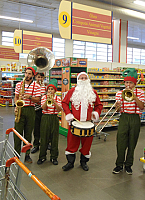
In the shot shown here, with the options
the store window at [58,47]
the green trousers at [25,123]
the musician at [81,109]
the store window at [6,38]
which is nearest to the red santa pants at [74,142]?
the musician at [81,109]

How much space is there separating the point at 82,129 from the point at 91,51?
17329mm

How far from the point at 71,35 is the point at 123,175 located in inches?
130

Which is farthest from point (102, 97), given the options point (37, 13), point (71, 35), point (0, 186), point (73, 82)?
point (37, 13)

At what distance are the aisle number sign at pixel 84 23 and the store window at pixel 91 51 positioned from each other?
1361cm

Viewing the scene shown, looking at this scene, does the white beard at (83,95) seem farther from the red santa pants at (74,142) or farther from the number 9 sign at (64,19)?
the number 9 sign at (64,19)

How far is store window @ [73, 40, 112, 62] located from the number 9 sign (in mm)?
14237

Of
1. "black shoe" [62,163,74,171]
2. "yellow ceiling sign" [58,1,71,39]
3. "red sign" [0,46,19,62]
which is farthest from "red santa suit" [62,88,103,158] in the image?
"red sign" [0,46,19,62]

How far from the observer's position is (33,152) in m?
4.63

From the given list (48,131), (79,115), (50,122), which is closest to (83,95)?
(79,115)

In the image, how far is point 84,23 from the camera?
502 cm

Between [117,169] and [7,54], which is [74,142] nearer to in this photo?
[117,169]

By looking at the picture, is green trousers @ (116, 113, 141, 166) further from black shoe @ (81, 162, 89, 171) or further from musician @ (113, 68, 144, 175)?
black shoe @ (81, 162, 89, 171)

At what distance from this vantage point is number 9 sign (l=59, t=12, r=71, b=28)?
469cm

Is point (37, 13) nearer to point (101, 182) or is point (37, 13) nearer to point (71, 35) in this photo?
point (71, 35)
